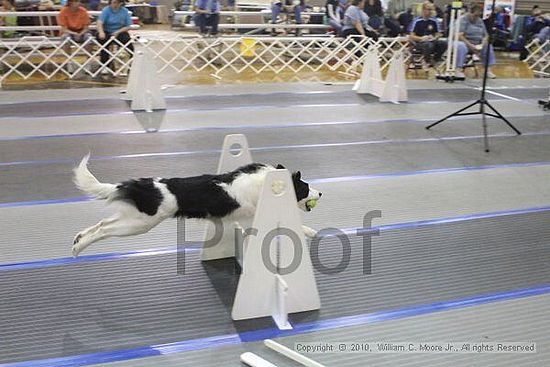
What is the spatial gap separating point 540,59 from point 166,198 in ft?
37.3

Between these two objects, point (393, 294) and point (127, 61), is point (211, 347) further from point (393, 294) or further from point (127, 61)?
point (127, 61)

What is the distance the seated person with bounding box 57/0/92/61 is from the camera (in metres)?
9.18

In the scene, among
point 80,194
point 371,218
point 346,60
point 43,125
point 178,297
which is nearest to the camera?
point 178,297

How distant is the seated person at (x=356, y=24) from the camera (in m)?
11.1

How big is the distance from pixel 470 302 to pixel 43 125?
5106 mm

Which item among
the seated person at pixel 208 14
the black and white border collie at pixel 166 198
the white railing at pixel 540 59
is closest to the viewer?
the black and white border collie at pixel 166 198

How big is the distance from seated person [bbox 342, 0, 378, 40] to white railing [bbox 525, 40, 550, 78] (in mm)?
3599

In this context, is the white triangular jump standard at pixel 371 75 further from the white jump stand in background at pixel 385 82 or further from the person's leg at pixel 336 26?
the person's leg at pixel 336 26

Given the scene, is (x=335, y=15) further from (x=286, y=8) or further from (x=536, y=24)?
(x=536, y=24)

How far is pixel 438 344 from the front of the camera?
2.38 meters

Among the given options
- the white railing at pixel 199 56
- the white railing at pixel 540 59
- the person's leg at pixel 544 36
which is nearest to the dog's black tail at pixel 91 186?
the white railing at pixel 199 56

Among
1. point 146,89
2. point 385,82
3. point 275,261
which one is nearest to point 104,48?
point 146,89

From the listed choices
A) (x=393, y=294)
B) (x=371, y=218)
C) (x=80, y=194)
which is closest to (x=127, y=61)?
(x=80, y=194)

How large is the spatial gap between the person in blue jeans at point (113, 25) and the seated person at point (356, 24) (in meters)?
4.40
